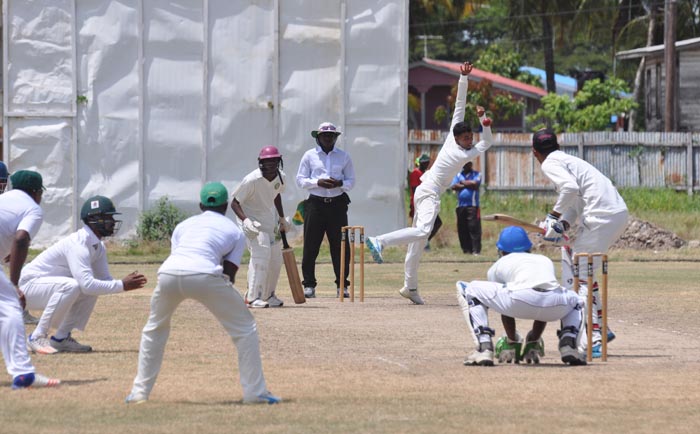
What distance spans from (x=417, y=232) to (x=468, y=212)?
11033 millimetres

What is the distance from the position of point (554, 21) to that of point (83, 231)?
4929 centimetres

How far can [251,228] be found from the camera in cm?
1576

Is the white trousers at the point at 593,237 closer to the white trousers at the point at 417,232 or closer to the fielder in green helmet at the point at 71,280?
the white trousers at the point at 417,232

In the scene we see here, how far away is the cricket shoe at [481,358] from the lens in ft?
36.4

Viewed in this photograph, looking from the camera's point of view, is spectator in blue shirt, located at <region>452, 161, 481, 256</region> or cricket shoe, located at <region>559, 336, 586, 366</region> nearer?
cricket shoe, located at <region>559, 336, 586, 366</region>

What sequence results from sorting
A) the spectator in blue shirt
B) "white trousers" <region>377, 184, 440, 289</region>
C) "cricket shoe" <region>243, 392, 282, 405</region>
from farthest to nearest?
1. the spectator in blue shirt
2. "white trousers" <region>377, 184, 440, 289</region>
3. "cricket shoe" <region>243, 392, 282, 405</region>

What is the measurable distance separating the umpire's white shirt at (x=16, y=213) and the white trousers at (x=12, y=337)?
1.71 m

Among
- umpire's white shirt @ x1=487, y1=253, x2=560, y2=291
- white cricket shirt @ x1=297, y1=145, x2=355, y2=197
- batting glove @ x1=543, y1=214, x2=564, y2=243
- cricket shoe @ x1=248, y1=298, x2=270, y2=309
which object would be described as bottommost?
cricket shoe @ x1=248, y1=298, x2=270, y2=309

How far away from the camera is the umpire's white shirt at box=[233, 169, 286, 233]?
1599 centimetres

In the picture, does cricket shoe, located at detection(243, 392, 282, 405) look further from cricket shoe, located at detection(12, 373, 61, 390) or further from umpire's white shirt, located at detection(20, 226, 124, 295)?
umpire's white shirt, located at detection(20, 226, 124, 295)

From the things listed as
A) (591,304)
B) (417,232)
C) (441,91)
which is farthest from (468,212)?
(441,91)

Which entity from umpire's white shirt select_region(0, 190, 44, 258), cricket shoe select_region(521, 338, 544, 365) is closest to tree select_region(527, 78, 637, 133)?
cricket shoe select_region(521, 338, 544, 365)

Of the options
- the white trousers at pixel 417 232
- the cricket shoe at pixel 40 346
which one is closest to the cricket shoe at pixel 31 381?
the cricket shoe at pixel 40 346

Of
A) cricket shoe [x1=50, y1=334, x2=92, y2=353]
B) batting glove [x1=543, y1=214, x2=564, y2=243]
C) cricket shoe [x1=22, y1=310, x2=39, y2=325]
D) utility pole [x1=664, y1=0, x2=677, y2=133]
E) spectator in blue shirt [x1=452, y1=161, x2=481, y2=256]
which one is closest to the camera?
cricket shoe [x1=50, y1=334, x2=92, y2=353]
